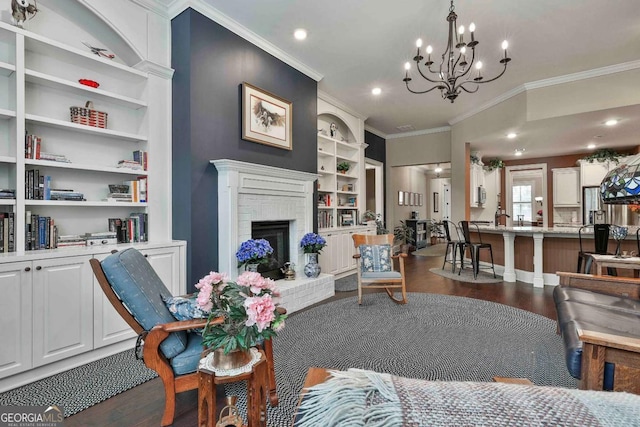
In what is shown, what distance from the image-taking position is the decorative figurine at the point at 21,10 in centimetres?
234

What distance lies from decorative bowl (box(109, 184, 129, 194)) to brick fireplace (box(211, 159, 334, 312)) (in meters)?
0.86

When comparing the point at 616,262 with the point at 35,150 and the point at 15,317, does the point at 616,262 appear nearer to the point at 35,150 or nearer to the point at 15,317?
the point at 15,317

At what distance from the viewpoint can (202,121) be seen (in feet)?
10.7

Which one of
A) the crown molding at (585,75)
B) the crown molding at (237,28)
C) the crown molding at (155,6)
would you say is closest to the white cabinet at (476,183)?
the crown molding at (585,75)

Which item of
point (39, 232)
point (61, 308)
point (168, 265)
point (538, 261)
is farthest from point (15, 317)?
point (538, 261)

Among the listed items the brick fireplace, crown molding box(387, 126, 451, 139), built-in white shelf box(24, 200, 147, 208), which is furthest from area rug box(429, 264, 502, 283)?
built-in white shelf box(24, 200, 147, 208)

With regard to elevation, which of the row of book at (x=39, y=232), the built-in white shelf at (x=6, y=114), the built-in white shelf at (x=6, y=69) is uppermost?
the built-in white shelf at (x=6, y=69)

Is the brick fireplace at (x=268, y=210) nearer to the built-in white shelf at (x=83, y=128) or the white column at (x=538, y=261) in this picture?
the built-in white shelf at (x=83, y=128)

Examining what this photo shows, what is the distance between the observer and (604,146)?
6980 millimetres

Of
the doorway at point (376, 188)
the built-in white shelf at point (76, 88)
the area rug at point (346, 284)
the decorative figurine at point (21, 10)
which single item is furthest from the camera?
the doorway at point (376, 188)

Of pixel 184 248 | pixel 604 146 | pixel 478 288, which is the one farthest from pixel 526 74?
pixel 184 248

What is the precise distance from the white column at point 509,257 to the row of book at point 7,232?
245 inches

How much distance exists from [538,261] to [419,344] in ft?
11.0

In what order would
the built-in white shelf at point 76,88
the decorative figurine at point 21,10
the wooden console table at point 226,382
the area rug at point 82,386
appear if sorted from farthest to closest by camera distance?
the built-in white shelf at point 76,88 < the decorative figurine at point 21,10 < the area rug at point 82,386 < the wooden console table at point 226,382
